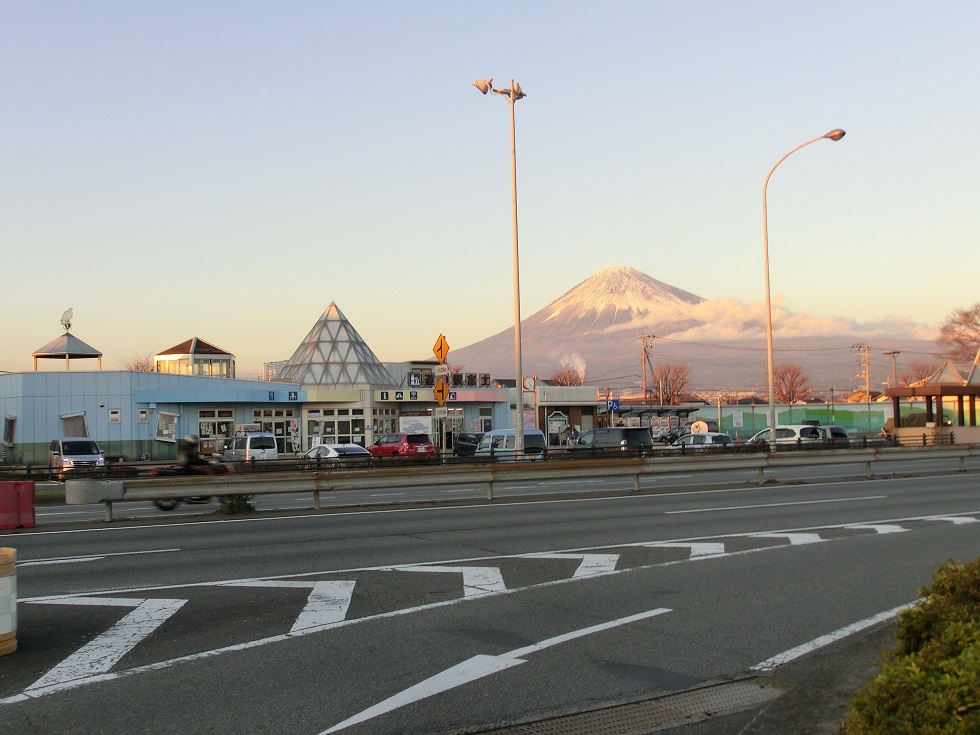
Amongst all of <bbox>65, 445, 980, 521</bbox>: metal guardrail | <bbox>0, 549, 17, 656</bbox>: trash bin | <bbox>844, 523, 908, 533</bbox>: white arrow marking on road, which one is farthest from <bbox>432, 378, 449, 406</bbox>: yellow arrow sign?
<bbox>0, 549, 17, 656</bbox>: trash bin

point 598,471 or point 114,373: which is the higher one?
point 114,373

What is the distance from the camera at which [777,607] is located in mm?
9461

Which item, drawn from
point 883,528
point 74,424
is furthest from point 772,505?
point 74,424

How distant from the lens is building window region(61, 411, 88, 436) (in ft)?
171

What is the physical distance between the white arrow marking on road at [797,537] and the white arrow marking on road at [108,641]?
8.68 meters

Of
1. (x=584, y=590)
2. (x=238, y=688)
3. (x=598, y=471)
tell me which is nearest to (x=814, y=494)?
(x=598, y=471)

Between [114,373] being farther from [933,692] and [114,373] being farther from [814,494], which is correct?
[933,692]

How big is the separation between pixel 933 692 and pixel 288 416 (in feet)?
192

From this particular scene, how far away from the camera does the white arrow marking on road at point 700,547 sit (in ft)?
43.2

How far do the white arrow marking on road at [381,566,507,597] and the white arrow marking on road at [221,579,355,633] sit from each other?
3.83 feet

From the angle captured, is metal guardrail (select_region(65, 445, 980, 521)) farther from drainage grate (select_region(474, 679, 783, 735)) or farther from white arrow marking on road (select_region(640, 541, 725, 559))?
drainage grate (select_region(474, 679, 783, 735))

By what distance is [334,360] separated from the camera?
71188mm

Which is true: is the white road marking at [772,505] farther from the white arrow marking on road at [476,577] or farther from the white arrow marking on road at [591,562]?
the white arrow marking on road at [476,577]

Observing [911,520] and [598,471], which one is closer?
[911,520]
